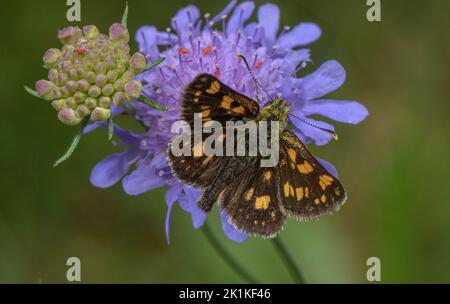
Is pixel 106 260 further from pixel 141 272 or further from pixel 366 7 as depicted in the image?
pixel 366 7

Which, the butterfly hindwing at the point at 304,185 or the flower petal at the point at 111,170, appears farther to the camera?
the flower petal at the point at 111,170

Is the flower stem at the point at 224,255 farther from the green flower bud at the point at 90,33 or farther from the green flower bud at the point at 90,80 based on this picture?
the green flower bud at the point at 90,33

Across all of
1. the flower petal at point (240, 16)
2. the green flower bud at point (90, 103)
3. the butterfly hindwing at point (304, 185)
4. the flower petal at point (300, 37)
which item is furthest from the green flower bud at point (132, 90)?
the flower petal at point (300, 37)

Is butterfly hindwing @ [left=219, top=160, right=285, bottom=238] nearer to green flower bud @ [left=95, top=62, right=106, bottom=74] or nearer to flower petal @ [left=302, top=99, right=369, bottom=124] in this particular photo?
flower petal @ [left=302, top=99, right=369, bottom=124]

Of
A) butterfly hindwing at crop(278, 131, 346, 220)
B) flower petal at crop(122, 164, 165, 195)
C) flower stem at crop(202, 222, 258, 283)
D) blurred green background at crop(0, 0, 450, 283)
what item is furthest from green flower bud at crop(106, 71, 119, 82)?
blurred green background at crop(0, 0, 450, 283)

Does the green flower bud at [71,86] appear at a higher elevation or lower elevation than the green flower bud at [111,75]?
lower

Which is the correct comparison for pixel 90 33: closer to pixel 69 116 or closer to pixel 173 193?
pixel 69 116

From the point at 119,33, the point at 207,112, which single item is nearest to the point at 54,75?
the point at 119,33
